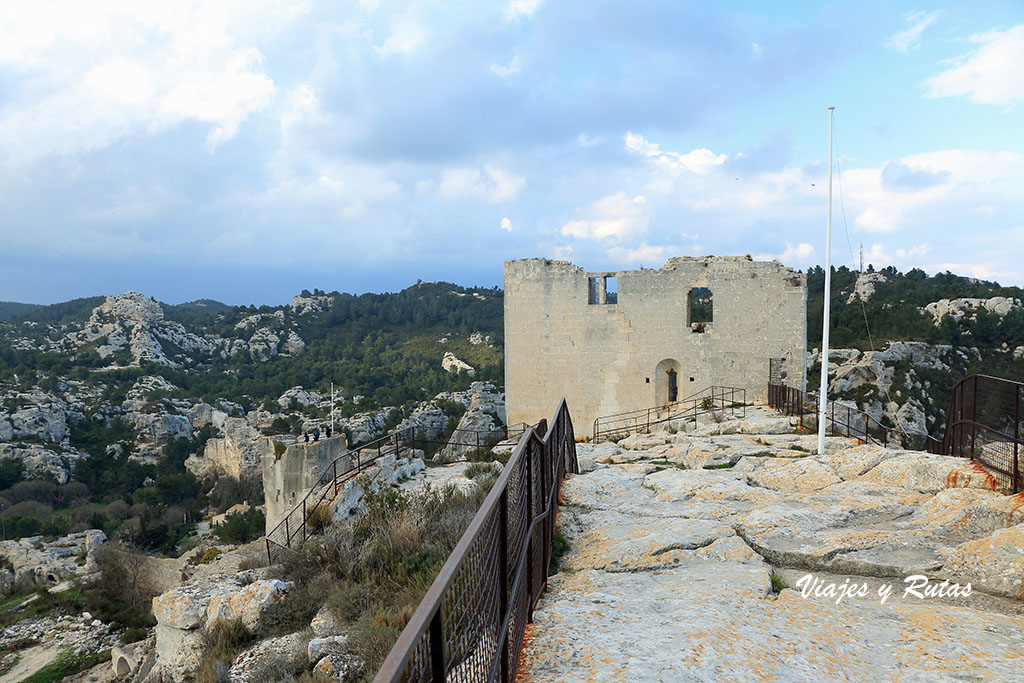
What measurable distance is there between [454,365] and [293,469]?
3598 centimetres

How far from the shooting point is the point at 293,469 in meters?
16.6

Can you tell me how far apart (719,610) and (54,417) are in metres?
53.2

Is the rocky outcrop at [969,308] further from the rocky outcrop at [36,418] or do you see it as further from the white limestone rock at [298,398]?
the rocky outcrop at [36,418]

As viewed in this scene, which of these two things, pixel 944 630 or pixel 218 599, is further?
pixel 218 599

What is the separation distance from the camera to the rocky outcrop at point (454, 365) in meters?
51.0

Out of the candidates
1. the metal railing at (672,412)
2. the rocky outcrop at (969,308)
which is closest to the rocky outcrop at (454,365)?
the metal railing at (672,412)

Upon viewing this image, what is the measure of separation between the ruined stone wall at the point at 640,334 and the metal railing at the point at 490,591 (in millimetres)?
13008

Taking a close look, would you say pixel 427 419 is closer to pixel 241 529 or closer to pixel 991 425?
pixel 241 529

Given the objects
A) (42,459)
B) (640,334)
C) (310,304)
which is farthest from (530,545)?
(310,304)

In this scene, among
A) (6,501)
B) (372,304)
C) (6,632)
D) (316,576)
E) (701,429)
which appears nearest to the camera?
(316,576)

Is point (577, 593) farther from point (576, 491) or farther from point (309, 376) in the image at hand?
point (309, 376)

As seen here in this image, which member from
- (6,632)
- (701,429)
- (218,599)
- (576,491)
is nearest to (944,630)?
(576,491)

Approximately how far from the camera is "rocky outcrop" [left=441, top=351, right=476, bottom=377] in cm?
5103

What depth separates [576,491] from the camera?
20.5ft
